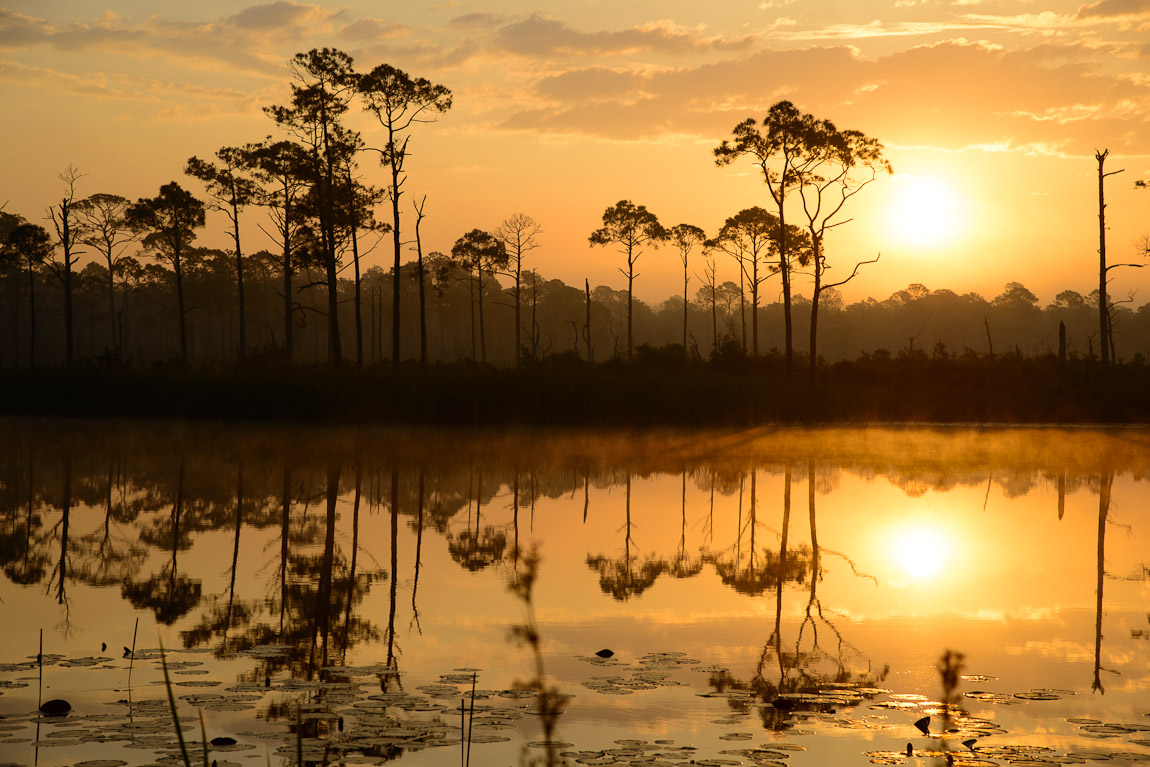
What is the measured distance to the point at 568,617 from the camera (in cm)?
779

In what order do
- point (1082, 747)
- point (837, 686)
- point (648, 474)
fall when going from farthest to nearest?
point (648, 474) → point (837, 686) → point (1082, 747)

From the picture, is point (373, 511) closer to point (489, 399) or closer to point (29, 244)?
point (489, 399)

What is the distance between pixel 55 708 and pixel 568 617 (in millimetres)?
3613

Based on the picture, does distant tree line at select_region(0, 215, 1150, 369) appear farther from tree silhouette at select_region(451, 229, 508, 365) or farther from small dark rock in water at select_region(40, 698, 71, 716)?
small dark rock in water at select_region(40, 698, 71, 716)

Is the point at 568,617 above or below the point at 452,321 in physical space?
below

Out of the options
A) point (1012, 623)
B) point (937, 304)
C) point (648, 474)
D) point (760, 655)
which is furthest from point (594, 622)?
point (937, 304)

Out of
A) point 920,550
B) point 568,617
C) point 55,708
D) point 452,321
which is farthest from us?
point 452,321

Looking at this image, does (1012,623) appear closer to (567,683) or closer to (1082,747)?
(1082,747)

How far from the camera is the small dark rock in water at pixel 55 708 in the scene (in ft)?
17.0

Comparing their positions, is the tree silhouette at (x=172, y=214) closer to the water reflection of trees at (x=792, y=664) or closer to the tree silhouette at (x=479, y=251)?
the tree silhouette at (x=479, y=251)

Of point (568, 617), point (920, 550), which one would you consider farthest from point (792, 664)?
point (920, 550)

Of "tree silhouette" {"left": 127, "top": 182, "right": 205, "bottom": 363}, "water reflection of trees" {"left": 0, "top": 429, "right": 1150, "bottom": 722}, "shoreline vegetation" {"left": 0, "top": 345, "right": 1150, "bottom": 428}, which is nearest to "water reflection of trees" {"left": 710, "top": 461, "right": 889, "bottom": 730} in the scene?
"water reflection of trees" {"left": 0, "top": 429, "right": 1150, "bottom": 722}

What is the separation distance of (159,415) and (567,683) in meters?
29.0

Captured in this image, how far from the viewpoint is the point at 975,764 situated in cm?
463
